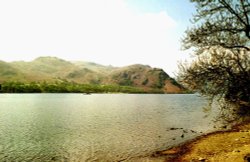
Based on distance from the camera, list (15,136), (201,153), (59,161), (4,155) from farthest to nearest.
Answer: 1. (15,136)
2. (4,155)
3. (59,161)
4. (201,153)

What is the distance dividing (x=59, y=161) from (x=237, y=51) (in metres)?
21.8

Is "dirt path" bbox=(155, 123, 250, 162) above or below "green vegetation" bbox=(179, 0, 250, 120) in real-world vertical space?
below

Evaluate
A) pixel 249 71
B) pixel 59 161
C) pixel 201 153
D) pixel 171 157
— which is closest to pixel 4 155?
pixel 59 161

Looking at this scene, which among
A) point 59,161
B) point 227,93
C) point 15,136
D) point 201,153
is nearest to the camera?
point 227,93

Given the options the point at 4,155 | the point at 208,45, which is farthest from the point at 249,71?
the point at 4,155

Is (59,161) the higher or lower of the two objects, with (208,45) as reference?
lower

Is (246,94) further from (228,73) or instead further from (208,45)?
(208,45)

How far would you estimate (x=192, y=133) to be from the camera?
48656 mm

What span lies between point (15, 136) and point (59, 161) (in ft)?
60.6

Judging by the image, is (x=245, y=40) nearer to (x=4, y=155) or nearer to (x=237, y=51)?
(x=237, y=51)

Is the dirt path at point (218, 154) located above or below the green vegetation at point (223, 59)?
below

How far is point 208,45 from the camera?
20844 millimetres

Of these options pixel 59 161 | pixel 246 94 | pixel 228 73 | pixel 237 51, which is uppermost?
pixel 237 51

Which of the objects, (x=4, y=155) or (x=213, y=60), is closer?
(x=213, y=60)
